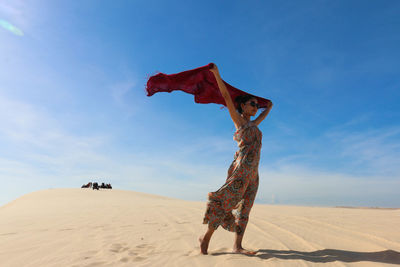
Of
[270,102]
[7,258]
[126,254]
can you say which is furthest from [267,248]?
[7,258]

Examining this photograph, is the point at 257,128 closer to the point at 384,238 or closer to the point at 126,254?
A: the point at 126,254

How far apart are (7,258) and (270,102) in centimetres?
475

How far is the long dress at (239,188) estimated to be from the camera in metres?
3.56

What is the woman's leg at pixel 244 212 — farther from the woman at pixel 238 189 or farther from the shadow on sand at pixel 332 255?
the shadow on sand at pixel 332 255

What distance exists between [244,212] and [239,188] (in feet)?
1.49

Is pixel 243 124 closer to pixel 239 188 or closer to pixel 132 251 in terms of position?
pixel 239 188

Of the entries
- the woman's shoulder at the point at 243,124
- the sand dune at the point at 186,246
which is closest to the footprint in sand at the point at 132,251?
the sand dune at the point at 186,246

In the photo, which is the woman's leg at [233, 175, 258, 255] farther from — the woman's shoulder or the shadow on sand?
the woman's shoulder

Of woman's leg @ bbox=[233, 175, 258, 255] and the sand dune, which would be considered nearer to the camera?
the sand dune

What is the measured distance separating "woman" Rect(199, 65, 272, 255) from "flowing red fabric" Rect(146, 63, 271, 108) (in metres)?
0.44

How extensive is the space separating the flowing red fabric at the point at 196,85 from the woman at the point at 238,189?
442mm

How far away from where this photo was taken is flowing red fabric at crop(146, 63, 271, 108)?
13.3 feet

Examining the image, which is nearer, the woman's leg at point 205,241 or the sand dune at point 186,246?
the sand dune at point 186,246

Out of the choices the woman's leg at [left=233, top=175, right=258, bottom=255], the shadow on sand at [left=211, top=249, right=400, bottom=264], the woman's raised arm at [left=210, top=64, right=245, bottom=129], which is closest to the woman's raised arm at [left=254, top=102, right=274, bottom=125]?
the woman's raised arm at [left=210, top=64, right=245, bottom=129]
